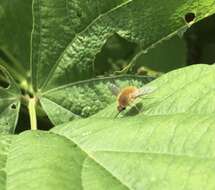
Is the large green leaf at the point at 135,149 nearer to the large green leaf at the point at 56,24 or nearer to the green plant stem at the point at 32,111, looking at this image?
the green plant stem at the point at 32,111

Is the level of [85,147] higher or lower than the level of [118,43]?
lower

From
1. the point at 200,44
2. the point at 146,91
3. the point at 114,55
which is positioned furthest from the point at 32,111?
the point at 200,44

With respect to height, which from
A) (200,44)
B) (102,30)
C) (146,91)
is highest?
(102,30)

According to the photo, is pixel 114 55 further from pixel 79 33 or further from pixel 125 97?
pixel 125 97

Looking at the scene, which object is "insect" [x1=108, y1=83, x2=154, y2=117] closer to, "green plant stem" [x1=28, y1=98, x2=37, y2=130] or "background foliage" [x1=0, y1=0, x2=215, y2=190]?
"background foliage" [x1=0, y1=0, x2=215, y2=190]

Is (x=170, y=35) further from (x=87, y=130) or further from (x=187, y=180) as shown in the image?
(x=187, y=180)

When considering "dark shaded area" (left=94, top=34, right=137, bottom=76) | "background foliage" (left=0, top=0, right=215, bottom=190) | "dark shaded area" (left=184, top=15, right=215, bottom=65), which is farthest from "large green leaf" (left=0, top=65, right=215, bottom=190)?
"dark shaded area" (left=184, top=15, right=215, bottom=65)

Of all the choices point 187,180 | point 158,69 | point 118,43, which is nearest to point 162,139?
point 187,180
